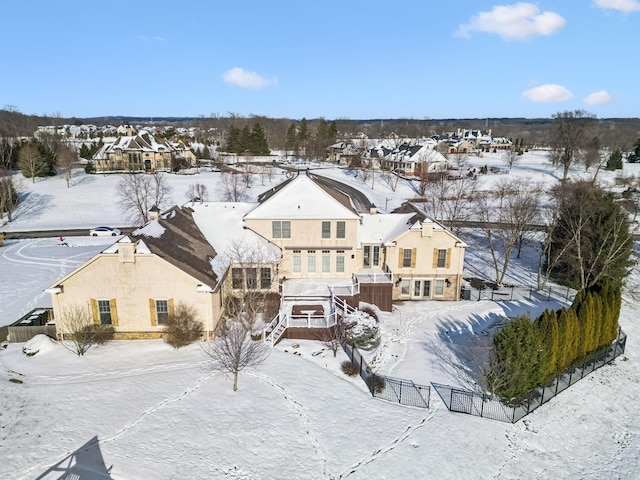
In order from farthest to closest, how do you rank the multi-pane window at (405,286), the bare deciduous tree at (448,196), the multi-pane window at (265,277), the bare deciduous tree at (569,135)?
the bare deciduous tree at (569,135) → the bare deciduous tree at (448,196) → the multi-pane window at (405,286) → the multi-pane window at (265,277)

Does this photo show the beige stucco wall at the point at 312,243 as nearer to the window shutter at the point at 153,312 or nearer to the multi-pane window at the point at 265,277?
the multi-pane window at the point at 265,277

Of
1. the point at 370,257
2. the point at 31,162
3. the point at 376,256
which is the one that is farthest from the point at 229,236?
the point at 31,162

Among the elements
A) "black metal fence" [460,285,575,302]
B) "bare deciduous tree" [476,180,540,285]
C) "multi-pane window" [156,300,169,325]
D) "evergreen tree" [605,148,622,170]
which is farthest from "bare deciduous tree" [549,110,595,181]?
"multi-pane window" [156,300,169,325]

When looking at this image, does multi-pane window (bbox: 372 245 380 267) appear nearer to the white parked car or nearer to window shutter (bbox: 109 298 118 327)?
window shutter (bbox: 109 298 118 327)

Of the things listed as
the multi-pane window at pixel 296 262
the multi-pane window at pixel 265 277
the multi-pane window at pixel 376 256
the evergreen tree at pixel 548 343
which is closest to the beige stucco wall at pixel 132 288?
the multi-pane window at pixel 265 277

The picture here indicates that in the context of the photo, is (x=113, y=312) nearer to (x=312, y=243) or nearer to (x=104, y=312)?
(x=104, y=312)
